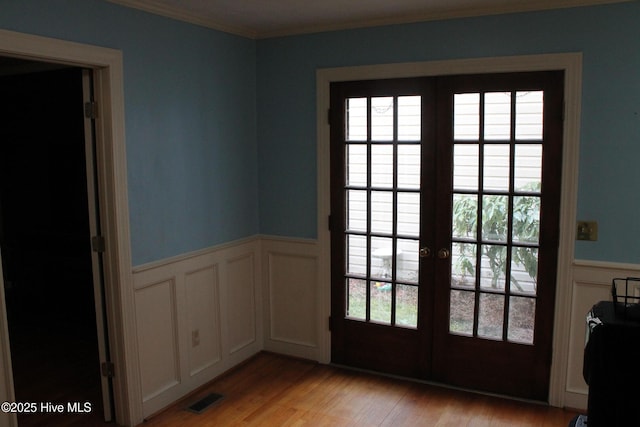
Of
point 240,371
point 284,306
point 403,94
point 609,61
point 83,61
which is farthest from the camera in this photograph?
point 284,306

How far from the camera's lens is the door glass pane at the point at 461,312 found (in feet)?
11.8

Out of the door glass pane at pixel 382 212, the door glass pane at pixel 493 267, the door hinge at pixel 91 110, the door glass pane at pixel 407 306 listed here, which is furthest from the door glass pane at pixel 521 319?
the door hinge at pixel 91 110

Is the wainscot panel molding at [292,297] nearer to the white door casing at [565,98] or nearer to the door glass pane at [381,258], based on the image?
the door glass pane at [381,258]

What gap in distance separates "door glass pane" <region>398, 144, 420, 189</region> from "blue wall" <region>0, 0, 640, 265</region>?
58cm

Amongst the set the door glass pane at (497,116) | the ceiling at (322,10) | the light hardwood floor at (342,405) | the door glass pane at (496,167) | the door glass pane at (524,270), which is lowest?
the light hardwood floor at (342,405)

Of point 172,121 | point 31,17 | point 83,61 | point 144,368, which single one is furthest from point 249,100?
point 144,368

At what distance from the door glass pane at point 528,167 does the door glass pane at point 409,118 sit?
65cm

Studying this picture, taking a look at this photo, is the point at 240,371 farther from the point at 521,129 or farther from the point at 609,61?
the point at 609,61

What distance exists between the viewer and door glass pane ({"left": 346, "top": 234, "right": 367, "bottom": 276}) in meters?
3.89

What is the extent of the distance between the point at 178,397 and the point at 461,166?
2358 mm

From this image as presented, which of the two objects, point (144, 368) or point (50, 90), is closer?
point (144, 368)

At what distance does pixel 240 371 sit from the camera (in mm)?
3990

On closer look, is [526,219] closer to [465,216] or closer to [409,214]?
[465,216]

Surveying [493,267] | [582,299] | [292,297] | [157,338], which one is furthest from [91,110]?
[582,299]
